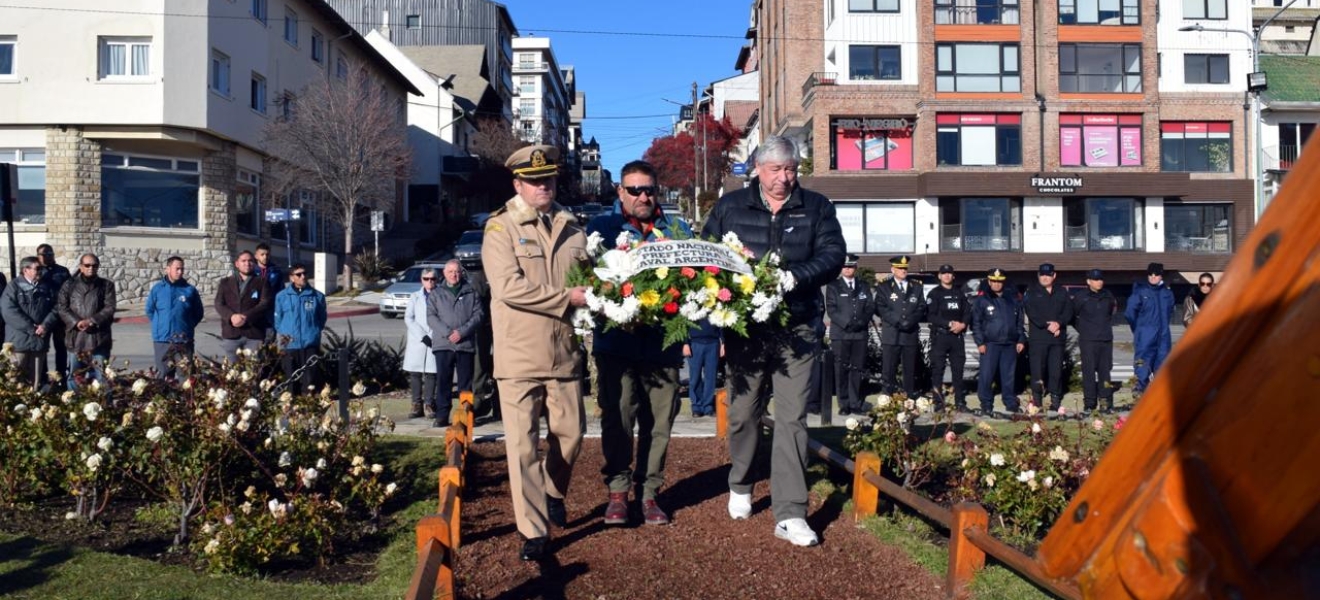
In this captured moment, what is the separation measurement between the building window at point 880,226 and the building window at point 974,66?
207 inches

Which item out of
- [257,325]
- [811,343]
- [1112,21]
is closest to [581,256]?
[811,343]

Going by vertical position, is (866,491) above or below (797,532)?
above

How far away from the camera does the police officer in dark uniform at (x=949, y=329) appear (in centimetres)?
1381

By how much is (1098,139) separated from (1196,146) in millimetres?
4870

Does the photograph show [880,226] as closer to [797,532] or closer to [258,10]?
[258,10]

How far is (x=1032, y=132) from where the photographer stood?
148ft

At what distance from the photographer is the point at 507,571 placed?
5672 mm

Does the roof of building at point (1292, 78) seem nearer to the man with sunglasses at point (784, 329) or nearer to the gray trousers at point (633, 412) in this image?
the man with sunglasses at point (784, 329)

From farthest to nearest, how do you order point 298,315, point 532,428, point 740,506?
point 298,315 < point 740,506 < point 532,428

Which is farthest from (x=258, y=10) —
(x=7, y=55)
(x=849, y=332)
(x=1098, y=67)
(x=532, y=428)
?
(x=532, y=428)

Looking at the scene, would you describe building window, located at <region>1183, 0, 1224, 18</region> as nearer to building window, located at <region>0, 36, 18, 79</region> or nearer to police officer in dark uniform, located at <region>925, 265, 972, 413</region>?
police officer in dark uniform, located at <region>925, 265, 972, 413</region>

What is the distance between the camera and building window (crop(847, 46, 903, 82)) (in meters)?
45.2

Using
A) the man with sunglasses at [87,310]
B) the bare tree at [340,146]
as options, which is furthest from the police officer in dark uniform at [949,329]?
the bare tree at [340,146]

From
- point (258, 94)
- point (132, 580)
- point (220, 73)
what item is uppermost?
point (258, 94)
